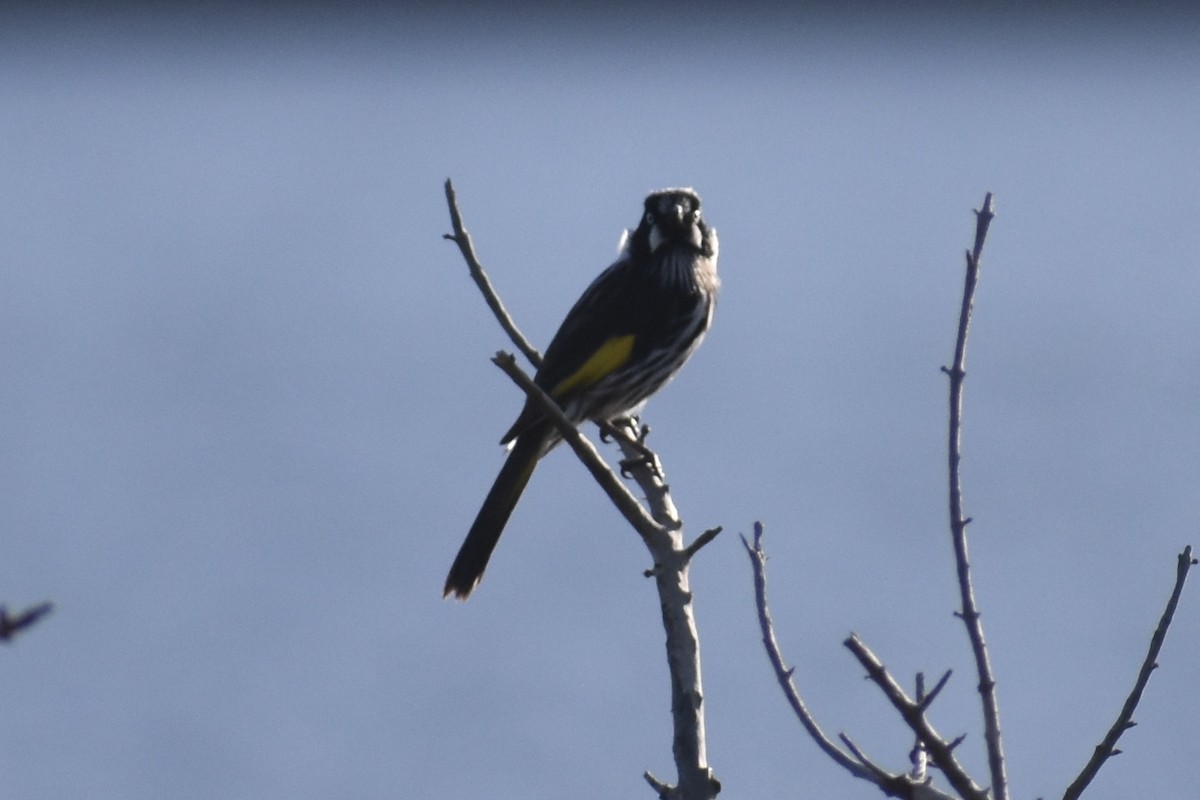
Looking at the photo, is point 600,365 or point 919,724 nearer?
point 919,724

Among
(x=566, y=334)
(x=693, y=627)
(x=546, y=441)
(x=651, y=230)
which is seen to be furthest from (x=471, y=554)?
(x=693, y=627)

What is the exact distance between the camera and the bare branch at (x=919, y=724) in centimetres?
230

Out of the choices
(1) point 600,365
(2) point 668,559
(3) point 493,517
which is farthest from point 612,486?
(1) point 600,365

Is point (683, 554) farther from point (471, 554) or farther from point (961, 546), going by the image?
point (471, 554)

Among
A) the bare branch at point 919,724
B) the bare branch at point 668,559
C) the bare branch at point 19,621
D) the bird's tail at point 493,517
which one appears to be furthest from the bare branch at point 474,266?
the bare branch at point 19,621

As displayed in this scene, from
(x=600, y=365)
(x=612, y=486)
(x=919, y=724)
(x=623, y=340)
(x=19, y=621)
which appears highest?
(x=623, y=340)

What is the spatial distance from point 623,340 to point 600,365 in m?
0.15

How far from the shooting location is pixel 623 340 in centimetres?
525

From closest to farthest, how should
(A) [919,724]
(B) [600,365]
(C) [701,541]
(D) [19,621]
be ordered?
1. (D) [19,621]
2. (A) [919,724]
3. (C) [701,541]
4. (B) [600,365]

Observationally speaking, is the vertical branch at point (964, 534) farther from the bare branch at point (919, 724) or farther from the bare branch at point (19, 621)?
the bare branch at point (19, 621)

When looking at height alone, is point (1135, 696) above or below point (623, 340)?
below

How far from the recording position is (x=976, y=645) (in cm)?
254

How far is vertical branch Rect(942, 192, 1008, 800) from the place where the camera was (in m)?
2.46

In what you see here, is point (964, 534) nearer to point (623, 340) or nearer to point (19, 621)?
point (19, 621)
